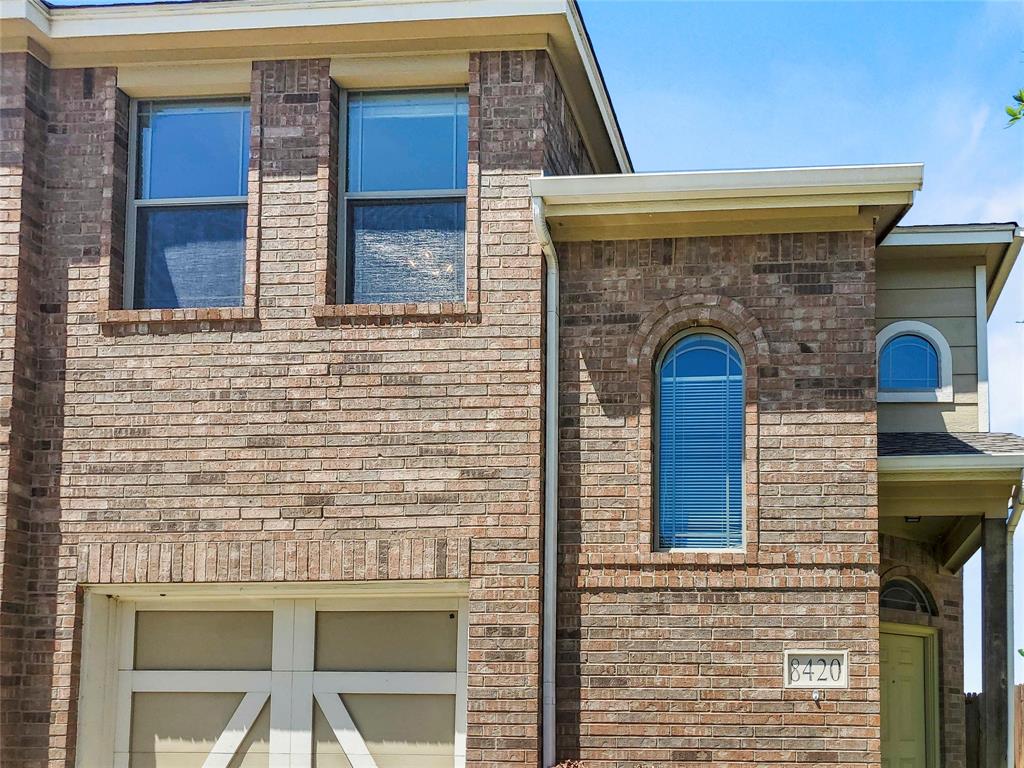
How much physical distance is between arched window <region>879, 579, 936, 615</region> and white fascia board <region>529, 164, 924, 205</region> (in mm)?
4065

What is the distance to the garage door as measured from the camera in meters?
10.6

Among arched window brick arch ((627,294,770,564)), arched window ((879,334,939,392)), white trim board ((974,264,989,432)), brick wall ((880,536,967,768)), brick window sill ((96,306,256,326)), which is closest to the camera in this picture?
arched window brick arch ((627,294,770,564))

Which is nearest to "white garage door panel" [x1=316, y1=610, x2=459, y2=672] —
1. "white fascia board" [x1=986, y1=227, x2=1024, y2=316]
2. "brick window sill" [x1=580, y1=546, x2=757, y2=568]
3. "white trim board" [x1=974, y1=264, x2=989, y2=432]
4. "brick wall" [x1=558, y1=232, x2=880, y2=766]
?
"brick wall" [x1=558, y1=232, x2=880, y2=766]

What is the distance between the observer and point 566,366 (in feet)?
35.4

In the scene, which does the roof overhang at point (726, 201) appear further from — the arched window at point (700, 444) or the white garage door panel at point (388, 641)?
the white garage door panel at point (388, 641)

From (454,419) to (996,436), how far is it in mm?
4313

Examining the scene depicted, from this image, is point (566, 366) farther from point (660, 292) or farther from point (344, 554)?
point (344, 554)

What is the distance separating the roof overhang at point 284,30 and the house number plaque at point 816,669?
4.79 meters

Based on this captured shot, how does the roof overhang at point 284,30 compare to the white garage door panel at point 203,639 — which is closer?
the roof overhang at point 284,30

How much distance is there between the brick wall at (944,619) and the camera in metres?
12.6

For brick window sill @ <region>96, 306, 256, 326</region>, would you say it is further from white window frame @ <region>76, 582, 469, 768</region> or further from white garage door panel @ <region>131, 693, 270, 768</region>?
white garage door panel @ <region>131, 693, 270, 768</region>

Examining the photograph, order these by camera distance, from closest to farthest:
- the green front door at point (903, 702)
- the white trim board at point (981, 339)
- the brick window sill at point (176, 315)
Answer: the brick window sill at point (176, 315), the white trim board at point (981, 339), the green front door at point (903, 702)

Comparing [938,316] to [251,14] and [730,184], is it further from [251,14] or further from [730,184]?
[251,14]

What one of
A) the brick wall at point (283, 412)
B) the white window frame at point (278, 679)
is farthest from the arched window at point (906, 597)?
the white window frame at point (278, 679)
